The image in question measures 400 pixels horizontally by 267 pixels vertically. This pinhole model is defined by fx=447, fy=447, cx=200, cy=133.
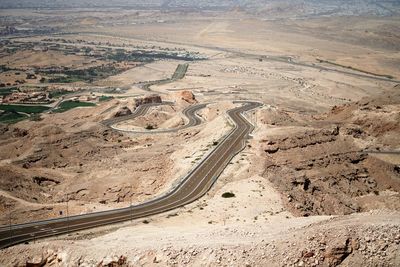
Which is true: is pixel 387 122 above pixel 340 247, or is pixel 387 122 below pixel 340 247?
below

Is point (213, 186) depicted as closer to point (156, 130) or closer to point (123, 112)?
point (156, 130)

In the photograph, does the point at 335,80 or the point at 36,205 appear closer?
the point at 36,205

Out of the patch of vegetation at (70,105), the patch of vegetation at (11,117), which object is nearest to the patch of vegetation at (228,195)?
the patch of vegetation at (11,117)

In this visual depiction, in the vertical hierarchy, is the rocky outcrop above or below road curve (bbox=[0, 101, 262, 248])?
below

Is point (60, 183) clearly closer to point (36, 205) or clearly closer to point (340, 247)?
point (36, 205)

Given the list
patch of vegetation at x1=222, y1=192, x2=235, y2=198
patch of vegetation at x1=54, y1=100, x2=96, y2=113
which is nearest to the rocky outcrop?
patch of vegetation at x1=54, y1=100, x2=96, y2=113

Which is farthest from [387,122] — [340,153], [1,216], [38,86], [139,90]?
[38,86]

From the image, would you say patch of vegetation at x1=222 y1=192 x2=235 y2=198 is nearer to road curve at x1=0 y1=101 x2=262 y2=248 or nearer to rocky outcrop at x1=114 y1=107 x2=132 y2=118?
road curve at x1=0 y1=101 x2=262 y2=248
